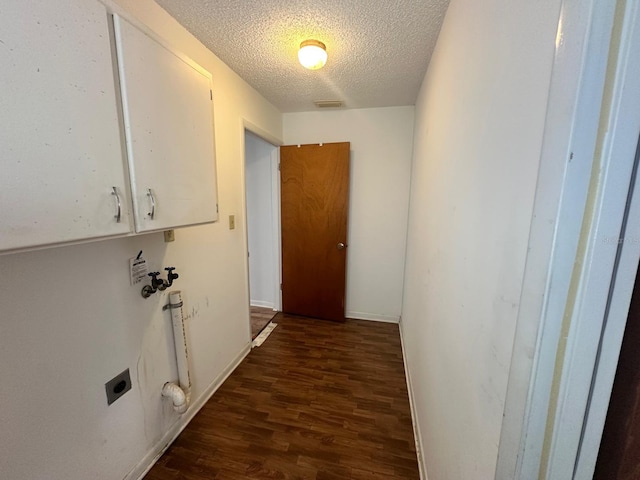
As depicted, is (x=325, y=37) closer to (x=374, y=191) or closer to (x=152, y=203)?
(x=152, y=203)

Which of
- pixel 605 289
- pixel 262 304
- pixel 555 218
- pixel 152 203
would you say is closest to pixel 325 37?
pixel 152 203

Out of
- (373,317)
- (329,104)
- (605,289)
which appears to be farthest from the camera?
(373,317)

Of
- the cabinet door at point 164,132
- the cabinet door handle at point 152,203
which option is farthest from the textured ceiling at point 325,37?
the cabinet door handle at point 152,203

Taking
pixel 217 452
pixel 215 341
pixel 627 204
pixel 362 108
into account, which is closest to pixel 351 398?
pixel 217 452

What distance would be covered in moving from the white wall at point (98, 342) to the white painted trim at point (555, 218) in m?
1.45

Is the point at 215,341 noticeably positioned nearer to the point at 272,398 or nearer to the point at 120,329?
the point at 272,398

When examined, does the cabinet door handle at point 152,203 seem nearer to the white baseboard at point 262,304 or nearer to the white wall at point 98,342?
the white wall at point 98,342

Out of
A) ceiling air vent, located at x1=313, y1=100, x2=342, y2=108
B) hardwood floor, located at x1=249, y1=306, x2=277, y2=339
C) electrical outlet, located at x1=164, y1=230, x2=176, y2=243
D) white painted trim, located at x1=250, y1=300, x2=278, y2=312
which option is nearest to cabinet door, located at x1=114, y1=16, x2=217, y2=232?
electrical outlet, located at x1=164, y1=230, x2=176, y2=243

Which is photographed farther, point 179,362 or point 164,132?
point 179,362

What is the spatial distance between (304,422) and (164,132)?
1826 mm

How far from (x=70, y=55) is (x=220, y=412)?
6.50 ft

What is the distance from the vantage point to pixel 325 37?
153cm

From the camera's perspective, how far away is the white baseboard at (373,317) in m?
3.00

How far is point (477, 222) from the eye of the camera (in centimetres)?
77
